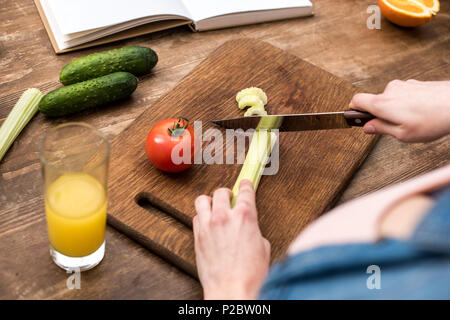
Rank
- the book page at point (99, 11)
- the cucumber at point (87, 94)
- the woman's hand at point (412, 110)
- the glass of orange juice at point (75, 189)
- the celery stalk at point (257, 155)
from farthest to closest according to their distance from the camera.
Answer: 1. the book page at point (99, 11)
2. the cucumber at point (87, 94)
3. the celery stalk at point (257, 155)
4. the woman's hand at point (412, 110)
5. the glass of orange juice at point (75, 189)

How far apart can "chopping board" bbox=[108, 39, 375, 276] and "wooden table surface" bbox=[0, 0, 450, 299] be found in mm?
75

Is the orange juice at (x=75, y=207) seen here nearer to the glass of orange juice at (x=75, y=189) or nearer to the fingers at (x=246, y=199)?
the glass of orange juice at (x=75, y=189)

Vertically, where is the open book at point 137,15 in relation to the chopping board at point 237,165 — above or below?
above

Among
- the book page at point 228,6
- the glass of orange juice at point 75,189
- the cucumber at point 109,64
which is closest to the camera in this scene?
the glass of orange juice at point 75,189

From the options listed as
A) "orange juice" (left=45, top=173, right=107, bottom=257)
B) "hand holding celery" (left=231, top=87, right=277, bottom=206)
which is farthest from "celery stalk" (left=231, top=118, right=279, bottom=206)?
"orange juice" (left=45, top=173, right=107, bottom=257)

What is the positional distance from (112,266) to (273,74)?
0.93 m

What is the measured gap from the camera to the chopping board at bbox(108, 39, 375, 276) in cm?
142

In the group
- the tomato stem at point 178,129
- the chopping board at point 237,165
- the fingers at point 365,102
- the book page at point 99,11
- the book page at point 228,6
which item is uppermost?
the book page at point 99,11

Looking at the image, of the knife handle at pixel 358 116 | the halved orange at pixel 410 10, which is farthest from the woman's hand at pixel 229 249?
the halved orange at pixel 410 10

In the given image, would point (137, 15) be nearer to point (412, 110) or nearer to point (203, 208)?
point (203, 208)

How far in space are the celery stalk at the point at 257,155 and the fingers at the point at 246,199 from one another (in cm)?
5

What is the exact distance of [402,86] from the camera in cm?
149

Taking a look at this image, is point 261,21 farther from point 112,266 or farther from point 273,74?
point 112,266

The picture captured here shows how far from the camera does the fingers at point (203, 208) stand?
131cm
